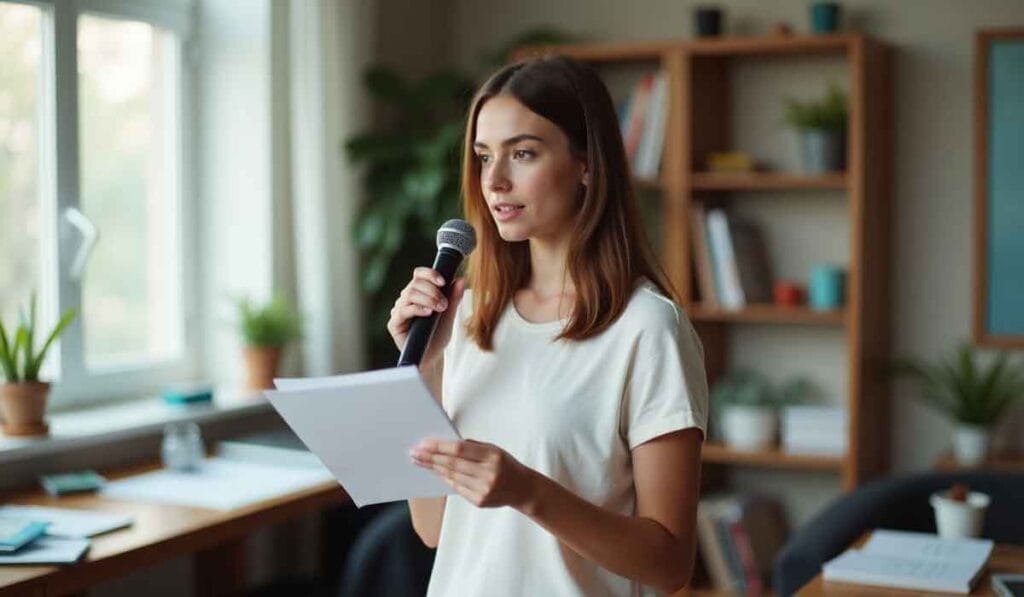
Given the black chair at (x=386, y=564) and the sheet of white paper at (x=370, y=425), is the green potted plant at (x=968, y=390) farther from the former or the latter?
the sheet of white paper at (x=370, y=425)

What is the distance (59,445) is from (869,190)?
231cm

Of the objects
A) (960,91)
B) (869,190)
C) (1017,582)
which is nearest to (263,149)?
(869,190)

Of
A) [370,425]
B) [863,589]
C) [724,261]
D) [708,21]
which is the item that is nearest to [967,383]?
[724,261]

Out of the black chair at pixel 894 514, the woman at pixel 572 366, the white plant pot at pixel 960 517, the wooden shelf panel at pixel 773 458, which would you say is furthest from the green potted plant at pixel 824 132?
the woman at pixel 572 366

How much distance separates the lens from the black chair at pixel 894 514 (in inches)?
109

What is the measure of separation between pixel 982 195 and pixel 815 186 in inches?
19.6

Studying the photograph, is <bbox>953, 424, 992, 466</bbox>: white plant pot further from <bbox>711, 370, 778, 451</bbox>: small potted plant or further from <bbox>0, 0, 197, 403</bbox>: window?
<bbox>0, 0, 197, 403</bbox>: window

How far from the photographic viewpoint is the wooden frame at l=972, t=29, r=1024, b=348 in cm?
392

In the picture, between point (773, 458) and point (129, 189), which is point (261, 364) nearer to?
point (129, 189)

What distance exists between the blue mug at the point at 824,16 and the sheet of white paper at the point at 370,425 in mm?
2699

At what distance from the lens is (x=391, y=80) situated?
4004 mm

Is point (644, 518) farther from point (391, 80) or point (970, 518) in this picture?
point (391, 80)

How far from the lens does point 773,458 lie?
3951mm

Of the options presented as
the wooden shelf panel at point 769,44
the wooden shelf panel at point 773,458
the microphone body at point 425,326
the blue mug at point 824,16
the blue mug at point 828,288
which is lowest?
the wooden shelf panel at point 773,458
